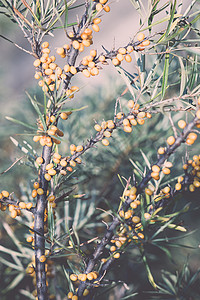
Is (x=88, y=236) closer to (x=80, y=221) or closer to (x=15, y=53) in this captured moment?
(x=80, y=221)

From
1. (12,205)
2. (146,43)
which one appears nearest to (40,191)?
(12,205)

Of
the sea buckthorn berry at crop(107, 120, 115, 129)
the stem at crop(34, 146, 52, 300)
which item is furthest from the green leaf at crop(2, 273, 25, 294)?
the sea buckthorn berry at crop(107, 120, 115, 129)

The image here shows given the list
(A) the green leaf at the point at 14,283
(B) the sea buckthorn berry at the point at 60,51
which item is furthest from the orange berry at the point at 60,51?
(A) the green leaf at the point at 14,283

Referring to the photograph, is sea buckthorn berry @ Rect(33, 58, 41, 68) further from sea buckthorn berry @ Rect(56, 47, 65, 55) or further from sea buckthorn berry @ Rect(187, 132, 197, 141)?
sea buckthorn berry @ Rect(187, 132, 197, 141)

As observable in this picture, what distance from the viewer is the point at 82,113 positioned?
1.76 ft

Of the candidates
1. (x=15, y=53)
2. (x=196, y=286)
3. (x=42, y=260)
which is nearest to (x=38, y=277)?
(x=42, y=260)

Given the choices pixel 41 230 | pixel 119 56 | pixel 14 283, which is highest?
pixel 119 56

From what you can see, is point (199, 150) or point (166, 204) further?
point (199, 150)

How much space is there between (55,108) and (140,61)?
0.08 m

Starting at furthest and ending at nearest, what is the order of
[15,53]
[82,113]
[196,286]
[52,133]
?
[15,53] < [82,113] < [196,286] < [52,133]

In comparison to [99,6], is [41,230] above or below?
below

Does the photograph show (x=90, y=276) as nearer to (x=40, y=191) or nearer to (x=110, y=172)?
(x=40, y=191)

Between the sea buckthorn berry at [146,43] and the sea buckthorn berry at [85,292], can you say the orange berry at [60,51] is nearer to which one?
the sea buckthorn berry at [146,43]

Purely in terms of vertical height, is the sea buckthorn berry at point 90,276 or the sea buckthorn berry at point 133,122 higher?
the sea buckthorn berry at point 133,122
